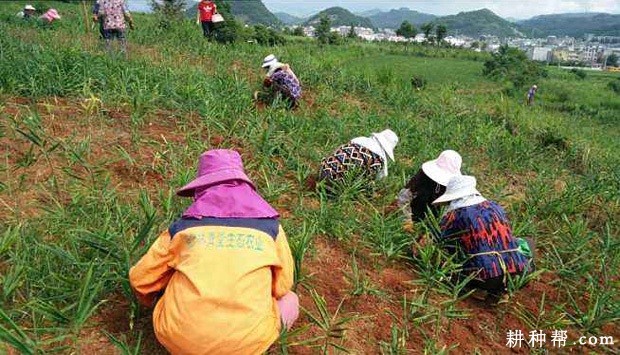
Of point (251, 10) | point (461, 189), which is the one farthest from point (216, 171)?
point (251, 10)

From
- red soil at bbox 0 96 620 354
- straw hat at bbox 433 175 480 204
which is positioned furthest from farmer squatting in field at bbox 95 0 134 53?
straw hat at bbox 433 175 480 204

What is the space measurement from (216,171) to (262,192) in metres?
1.36

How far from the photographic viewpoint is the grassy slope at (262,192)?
216 cm

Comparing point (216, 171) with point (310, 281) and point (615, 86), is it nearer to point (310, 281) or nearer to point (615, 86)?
point (310, 281)

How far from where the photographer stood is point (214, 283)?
1.68 meters

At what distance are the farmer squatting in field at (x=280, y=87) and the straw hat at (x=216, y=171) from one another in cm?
350

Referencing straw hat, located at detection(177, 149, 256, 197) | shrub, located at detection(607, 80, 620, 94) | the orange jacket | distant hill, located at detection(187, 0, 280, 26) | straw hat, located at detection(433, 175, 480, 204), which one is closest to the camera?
the orange jacket

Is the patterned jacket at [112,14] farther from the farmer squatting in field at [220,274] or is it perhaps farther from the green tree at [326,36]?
the green tree at [326,36]

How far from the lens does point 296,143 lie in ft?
14.1

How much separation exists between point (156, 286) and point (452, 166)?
7.25 ft

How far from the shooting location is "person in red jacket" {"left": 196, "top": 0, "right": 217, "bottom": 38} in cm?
959

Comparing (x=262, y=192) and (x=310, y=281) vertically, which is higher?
(x=262, y=192)

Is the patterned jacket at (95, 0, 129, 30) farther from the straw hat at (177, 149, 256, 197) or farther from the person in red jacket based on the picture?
the straw hat at (177, 149, 256, 197)

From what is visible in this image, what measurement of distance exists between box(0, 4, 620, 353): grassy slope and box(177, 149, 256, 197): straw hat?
276 mm
